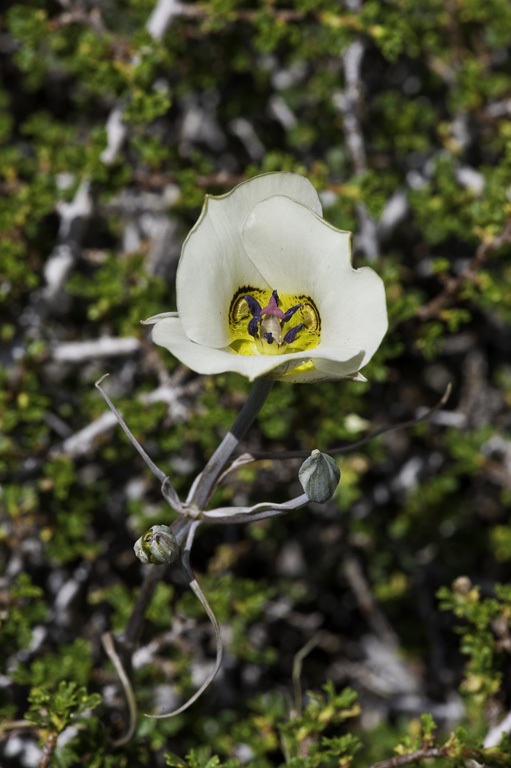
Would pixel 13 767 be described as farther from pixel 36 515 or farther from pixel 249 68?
pixel 249 68

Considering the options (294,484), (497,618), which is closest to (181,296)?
(497,618)

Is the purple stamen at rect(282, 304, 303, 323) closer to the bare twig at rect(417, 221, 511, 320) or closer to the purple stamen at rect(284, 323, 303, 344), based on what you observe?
the purple stamen at rect(284, 323, 303, 344)

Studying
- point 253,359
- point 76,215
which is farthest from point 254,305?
point 76,215

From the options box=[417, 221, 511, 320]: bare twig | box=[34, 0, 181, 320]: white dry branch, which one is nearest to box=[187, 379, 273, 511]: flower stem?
box=[417, 221, 511, 320]: bare twig

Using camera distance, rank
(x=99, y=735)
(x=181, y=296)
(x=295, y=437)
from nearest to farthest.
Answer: (x=181, y=296) < (x=99, y=735) < (x=295, y=437)

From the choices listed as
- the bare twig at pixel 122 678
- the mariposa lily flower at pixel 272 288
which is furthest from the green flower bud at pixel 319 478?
the bare twig at pixel 122 678

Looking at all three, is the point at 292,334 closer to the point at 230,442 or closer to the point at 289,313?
the point at 289,313
